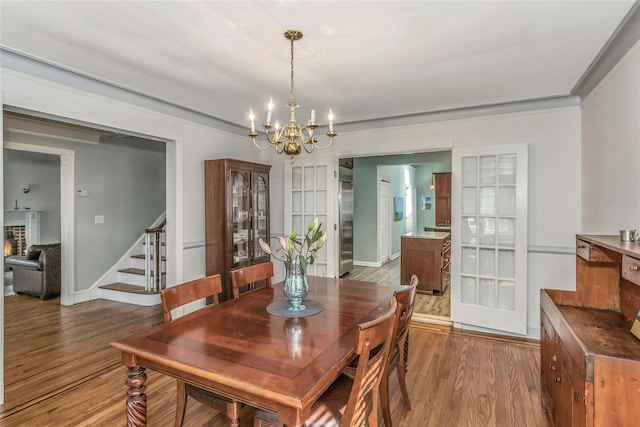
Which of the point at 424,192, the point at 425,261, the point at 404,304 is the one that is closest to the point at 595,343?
the point at 404,304

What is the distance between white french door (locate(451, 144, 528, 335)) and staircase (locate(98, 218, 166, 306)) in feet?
13.3

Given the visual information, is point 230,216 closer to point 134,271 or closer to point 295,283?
point 295,283

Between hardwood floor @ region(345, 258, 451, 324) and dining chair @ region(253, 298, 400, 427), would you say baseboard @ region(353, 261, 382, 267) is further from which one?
dining chair @ region(253, 298, 400, 427)

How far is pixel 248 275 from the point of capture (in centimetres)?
255

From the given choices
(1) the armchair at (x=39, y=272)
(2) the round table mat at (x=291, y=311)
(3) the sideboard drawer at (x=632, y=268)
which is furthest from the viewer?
(1) the armchair at (x=39, y=272)

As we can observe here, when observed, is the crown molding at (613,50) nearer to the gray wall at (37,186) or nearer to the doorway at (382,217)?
the doorway at (382,217)

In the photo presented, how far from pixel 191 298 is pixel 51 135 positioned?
3.98 meters

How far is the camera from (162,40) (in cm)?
213

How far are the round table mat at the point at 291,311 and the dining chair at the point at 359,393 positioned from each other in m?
0.40

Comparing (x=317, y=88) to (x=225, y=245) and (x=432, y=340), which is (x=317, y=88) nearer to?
(x=225, y=245)

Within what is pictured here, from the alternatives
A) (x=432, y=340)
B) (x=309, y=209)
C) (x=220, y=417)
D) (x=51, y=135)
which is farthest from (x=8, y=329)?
(x=432, y=340)

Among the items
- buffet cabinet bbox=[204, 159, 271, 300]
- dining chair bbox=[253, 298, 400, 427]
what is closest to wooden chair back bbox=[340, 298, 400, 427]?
dining chair bbox=[253, 298, 400, 427]

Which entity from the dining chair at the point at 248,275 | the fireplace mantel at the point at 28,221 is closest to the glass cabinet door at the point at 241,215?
the dining chair at the point at 248,275

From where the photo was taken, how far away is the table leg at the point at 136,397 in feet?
5.04
